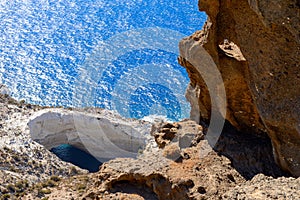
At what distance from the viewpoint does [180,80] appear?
4262 cm

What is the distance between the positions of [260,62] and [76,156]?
26.0 meters

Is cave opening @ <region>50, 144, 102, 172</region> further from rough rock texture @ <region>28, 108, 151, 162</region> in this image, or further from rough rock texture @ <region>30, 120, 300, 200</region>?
rough rock texture @ <region>30, 120, 300, 200</region>

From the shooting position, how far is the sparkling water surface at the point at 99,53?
136 feet

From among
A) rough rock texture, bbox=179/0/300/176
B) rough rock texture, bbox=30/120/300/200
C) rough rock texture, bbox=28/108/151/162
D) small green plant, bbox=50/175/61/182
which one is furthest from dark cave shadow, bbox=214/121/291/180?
rough rock texture, bbox=28/108/151/162

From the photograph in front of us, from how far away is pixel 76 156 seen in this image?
109ft

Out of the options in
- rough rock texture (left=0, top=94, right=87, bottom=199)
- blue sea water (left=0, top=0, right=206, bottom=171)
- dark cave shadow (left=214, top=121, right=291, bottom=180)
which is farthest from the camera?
blue sea water (left=0, top=0, right=206, bottom=171)

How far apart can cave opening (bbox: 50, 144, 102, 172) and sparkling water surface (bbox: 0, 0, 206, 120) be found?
248 inches

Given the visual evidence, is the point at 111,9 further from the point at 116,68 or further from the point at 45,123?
the point at 45,123

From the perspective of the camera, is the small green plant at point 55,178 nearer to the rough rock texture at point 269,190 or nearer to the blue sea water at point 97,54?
the blue sea water at point 97,54

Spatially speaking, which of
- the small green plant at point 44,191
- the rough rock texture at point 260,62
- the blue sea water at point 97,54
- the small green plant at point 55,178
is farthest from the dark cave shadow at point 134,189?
the blue sea water at point 97,54

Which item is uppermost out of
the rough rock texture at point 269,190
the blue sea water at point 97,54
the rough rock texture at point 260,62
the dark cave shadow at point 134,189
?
the blue sea water at point 97,54

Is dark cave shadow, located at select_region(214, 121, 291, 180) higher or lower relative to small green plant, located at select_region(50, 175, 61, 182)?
higher

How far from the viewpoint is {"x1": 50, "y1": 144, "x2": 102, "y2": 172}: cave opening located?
1267 inches

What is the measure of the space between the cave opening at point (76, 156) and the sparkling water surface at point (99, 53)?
6297 mm
